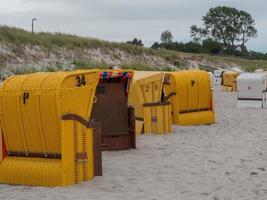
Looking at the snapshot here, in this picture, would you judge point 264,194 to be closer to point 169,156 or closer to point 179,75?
point 169,156

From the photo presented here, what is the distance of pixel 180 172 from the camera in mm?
9133

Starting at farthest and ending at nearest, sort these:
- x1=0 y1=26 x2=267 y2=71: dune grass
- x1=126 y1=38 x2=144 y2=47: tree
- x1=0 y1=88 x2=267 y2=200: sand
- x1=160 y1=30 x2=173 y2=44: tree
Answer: x1=160 y1=30 x2=173 y2=44: tree → x1=126 y1=38 x2=144 y2=47: tree → x1=0 y1=26 x2=267 y2=71: dune grass → x1=0 y1=88 x2=267 y2=200: sand

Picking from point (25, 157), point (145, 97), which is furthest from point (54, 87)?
point (145, 97)

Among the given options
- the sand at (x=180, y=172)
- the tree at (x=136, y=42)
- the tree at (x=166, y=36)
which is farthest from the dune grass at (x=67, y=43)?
the tree at (x=166, y=36)

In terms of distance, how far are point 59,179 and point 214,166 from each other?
8.79 ft

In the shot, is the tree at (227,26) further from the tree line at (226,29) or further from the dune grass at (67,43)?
the dune grass at (67,43)

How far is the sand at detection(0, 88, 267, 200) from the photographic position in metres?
7.63

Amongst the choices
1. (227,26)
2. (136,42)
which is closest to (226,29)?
(227,26)

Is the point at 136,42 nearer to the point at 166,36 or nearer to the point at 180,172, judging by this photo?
the point at 166,36

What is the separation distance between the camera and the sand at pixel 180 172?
25.0ft

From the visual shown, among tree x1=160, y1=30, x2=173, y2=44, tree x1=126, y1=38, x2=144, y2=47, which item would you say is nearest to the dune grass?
tree x1=126, y1=38, x2=144, y2=47

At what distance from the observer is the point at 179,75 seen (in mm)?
15828

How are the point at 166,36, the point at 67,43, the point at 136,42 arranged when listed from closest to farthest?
the point at 67,43
the point at 136,42
the point at 166,36

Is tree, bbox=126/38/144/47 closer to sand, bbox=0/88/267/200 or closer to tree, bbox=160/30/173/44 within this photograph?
tree, bbox=160/30/173/44
